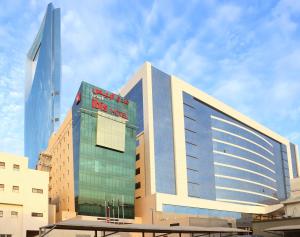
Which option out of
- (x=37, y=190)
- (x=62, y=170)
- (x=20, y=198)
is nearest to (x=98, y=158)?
(x=62, y=170)

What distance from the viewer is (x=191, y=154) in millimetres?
115812

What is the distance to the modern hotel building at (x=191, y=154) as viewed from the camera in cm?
10512

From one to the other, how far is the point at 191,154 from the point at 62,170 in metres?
35.7

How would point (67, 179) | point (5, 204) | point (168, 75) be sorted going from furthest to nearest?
point (168, 75), point (67, 179), point (5, 204)

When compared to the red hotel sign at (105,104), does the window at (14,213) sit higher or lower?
lower

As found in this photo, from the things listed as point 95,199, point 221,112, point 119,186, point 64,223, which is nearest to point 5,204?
point 95,199

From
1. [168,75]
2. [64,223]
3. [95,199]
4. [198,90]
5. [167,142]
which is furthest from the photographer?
[198,90]

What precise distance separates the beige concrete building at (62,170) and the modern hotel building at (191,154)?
18.5 m

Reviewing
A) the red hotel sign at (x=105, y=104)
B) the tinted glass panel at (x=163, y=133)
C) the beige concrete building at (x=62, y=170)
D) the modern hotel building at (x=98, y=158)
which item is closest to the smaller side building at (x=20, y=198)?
the beige concrete building at (x=62, y=170)

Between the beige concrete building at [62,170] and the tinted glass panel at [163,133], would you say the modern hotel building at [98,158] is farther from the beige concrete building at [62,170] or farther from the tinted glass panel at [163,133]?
the tinted glass panel at [163,133]

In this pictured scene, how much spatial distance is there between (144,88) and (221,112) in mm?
35056

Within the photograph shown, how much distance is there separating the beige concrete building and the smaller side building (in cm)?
1165

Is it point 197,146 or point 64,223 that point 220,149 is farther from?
point 64,223

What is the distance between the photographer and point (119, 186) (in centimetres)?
9819
